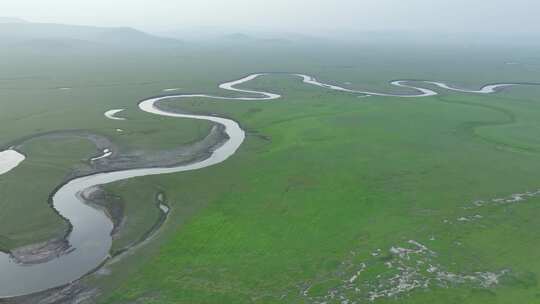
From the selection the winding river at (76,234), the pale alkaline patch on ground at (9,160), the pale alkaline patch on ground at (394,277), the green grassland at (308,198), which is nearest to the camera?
the pale alkaline patch on ground at (394,277)

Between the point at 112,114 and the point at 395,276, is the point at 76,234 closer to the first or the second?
the point at 395,276

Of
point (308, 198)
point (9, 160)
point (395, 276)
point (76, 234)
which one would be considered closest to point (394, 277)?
point (395, 276)

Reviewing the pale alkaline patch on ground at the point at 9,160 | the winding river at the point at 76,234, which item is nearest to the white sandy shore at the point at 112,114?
the winding river at the point at 76,234

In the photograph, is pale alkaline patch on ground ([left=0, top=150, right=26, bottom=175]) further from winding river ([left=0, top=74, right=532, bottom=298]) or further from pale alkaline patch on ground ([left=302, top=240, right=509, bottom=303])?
pale alkaline patch on ground ([left=302, top=240, right=509, bottom=303])

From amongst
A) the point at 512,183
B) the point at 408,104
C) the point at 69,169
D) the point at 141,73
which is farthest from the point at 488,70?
the point at 69,169

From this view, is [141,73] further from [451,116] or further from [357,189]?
[357,189]

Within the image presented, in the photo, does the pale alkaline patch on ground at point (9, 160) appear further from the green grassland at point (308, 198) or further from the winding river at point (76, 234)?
the green grassland at point (308, 198)
